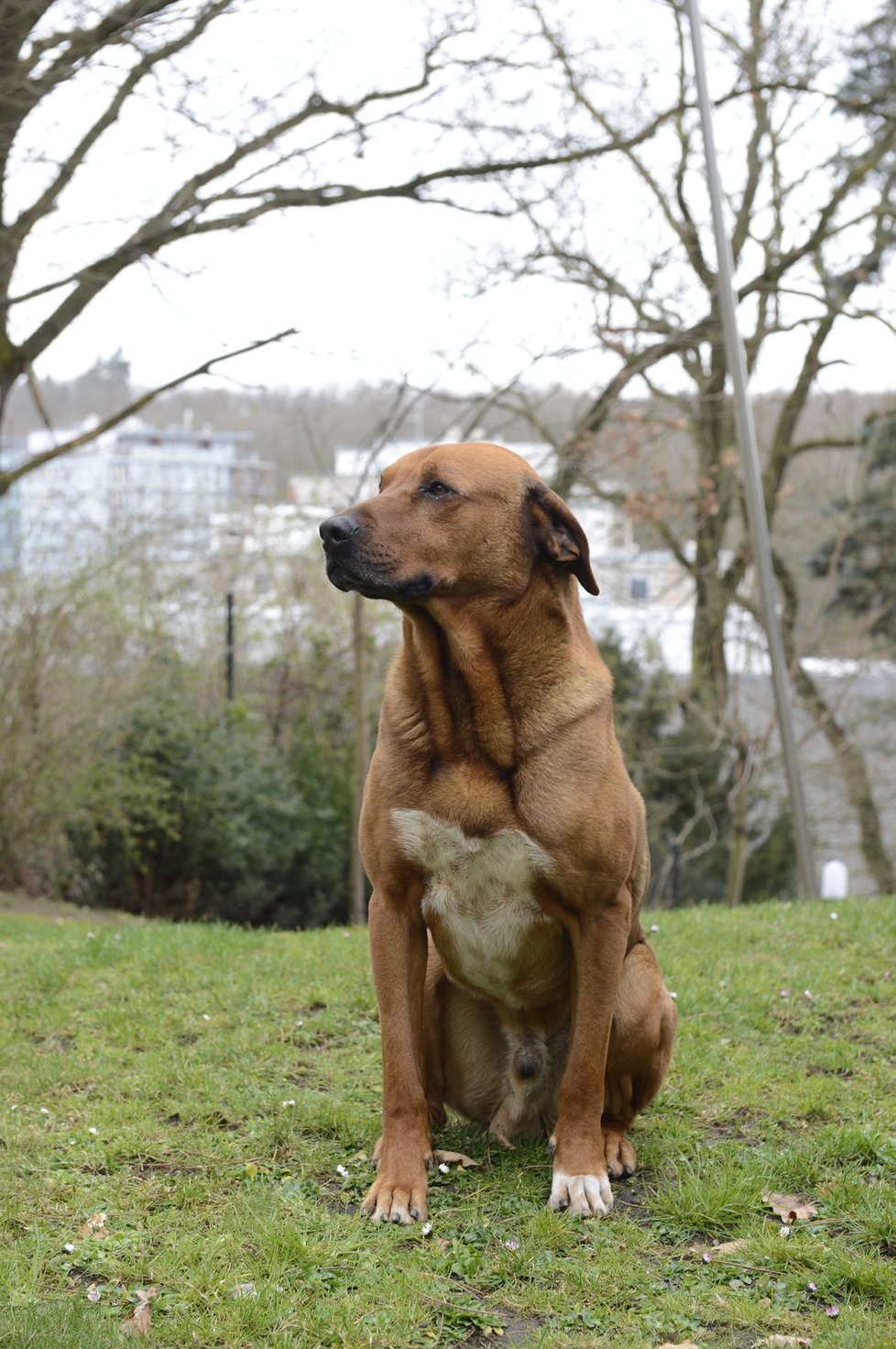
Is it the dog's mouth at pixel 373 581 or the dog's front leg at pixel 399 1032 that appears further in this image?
the dog's front leg at pixel 399 1032

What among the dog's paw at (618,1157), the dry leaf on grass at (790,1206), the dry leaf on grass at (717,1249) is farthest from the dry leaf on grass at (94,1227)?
the dry leaf on grass at (790,1206)

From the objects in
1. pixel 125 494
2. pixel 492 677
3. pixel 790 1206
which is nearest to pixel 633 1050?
pixel 790 1206

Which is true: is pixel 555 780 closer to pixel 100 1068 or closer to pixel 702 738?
pixel 100 1068

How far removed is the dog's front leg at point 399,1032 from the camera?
3.23 meters

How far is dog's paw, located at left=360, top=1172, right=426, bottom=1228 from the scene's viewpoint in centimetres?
309

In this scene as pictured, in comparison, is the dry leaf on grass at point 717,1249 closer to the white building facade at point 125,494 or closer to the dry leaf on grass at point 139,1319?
the dry leaf on grass at point 139,1319

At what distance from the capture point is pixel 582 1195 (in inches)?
124

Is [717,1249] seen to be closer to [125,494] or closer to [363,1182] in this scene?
[363,1182]

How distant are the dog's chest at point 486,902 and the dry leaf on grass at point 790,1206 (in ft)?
2.49

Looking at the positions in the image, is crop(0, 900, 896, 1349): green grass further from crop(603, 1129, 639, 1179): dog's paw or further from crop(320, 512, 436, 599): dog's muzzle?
crop(320, 512, 436, 599): dog's muzzle

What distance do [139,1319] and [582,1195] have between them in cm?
111

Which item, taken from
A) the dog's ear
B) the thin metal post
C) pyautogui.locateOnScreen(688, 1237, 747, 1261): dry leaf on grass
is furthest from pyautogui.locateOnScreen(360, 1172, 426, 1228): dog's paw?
the thin metal post

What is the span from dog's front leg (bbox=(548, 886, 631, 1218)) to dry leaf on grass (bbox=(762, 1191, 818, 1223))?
40cm

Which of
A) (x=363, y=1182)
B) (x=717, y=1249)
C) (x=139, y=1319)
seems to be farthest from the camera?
(x=363, y=1182)
